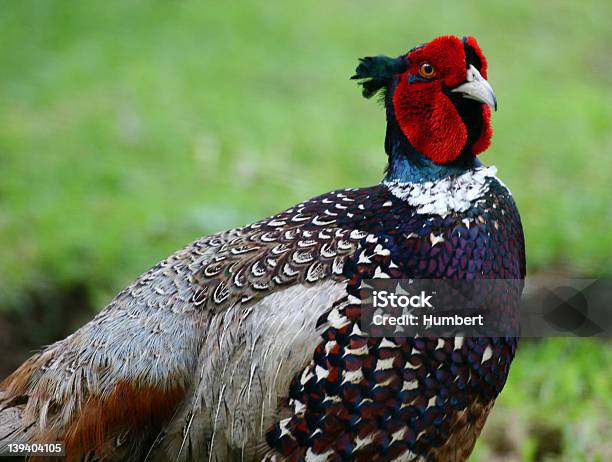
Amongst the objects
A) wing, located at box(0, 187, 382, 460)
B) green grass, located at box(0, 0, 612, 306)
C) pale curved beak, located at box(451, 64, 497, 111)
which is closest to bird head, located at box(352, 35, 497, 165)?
pale curved beak, located at box(451, 64, 497, 111)

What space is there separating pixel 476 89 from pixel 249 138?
4496mm

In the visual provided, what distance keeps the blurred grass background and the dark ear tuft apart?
6.00 ft

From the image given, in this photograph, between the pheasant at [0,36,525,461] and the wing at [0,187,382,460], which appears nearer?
the pheasant at [0,36,525,461]

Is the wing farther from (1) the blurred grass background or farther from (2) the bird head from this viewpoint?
(1) the blurred grass background

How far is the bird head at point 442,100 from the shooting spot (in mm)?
3076

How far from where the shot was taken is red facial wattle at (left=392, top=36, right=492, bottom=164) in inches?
121

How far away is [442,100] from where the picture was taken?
10.2 ft

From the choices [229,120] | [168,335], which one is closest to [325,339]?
[168,335]

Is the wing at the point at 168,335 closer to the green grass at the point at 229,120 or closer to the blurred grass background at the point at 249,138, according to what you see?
the blurred grass background at the point at 249,138

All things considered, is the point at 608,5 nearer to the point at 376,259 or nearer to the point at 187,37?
the point at 187,37

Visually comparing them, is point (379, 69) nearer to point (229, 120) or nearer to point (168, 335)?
point (168, 335)

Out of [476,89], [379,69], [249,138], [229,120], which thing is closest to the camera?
[476,89]

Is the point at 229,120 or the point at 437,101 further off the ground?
the point at 437,101

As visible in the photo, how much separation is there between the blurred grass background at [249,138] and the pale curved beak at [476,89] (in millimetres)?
1744
